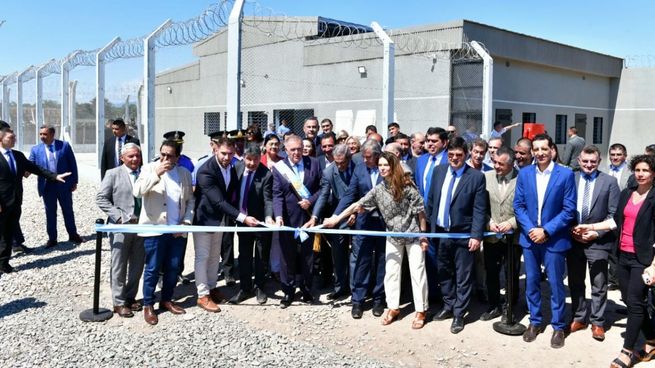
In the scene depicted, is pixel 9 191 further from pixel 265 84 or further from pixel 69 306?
pixel 265 84

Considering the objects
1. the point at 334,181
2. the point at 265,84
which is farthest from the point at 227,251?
the point at 265,84

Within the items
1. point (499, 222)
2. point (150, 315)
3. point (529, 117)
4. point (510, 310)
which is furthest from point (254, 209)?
point (529, 117)

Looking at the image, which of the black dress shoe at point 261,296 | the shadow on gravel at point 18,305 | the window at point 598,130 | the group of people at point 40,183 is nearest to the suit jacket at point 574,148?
the black dress shoe at point 261,296

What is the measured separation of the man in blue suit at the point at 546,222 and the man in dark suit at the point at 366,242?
1.31 meters

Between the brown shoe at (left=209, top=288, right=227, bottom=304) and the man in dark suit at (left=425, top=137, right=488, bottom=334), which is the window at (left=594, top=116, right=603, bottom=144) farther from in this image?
the brown shoe at (left=209, top=288, right=227, bottom=304)

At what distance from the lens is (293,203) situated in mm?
5852

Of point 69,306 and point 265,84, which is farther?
point 265,84

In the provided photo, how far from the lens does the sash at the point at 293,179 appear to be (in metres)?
5.87

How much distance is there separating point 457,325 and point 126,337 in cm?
285

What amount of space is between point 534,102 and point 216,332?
15.8 m

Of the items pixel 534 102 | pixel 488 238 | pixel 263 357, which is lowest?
pixel 263 357

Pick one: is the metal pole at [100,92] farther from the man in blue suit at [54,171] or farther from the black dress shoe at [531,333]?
the black dress shoe at [531,333]

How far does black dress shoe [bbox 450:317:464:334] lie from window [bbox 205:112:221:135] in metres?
15.8

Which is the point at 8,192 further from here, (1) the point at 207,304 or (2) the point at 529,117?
(2) the point at 529,117
